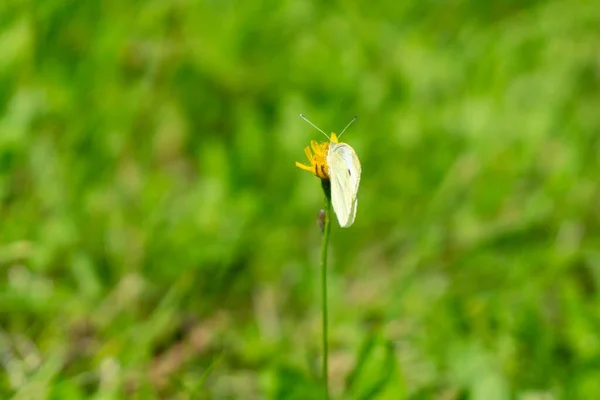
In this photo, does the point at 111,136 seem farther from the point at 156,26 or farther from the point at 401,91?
the point at 401,91

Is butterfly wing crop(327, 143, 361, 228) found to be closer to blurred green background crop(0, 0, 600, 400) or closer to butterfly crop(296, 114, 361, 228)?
butterfly crop(296, 114, 361, 228)

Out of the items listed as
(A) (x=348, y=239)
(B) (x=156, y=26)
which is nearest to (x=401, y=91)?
(A) (x=348, y=239)

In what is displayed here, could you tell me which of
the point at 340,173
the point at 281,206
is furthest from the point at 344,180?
the point at 281,206

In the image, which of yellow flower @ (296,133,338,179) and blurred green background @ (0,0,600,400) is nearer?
yellow flower @ (296,133,338,179)

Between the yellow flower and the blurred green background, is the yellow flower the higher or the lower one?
the lower one

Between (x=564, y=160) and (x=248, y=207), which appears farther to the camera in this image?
(x=564, y=160)

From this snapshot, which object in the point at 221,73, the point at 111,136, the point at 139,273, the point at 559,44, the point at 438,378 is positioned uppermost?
Answer: the point at 559,44

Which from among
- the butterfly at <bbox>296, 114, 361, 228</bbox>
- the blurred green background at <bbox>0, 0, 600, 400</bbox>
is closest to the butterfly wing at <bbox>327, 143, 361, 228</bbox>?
the butterfly at <bbox>296, 114, 361, 228</bbox>
